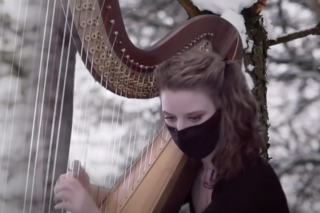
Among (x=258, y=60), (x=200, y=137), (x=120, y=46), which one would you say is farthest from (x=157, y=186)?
(x=258, y=60)

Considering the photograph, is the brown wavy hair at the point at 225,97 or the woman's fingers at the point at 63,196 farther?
the brown wavy hair at the point at 225,97

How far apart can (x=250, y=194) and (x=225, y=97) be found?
233mm

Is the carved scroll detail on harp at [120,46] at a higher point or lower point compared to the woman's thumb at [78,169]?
higher

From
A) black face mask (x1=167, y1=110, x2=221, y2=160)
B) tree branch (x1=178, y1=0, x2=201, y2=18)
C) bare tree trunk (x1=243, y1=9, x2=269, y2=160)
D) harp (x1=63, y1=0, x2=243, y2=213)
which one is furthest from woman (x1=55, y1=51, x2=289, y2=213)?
tree branch (x1=178, y1=0, x2=201, y2=18)

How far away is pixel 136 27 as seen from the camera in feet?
11.2

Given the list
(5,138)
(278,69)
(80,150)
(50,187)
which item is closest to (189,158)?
(80,150)

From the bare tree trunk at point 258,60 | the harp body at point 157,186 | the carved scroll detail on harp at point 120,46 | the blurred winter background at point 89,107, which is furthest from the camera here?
the bare tree trunk at point 258,60

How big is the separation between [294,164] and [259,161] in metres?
2.81

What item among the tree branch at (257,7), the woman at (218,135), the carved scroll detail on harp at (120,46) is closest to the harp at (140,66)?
the carved scroll detail on harp at (120,46)

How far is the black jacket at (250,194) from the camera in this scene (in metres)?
1.08

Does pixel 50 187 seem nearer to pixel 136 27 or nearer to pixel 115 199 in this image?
pixel 115 199

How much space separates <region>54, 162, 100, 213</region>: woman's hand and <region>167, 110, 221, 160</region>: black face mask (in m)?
0.24

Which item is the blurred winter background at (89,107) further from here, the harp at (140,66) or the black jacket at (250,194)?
the black jacket at (250,194)

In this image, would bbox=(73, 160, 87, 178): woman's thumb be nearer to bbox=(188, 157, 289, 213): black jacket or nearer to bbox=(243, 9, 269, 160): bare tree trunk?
bbox=(188, 157, 289, 213): black jacket
